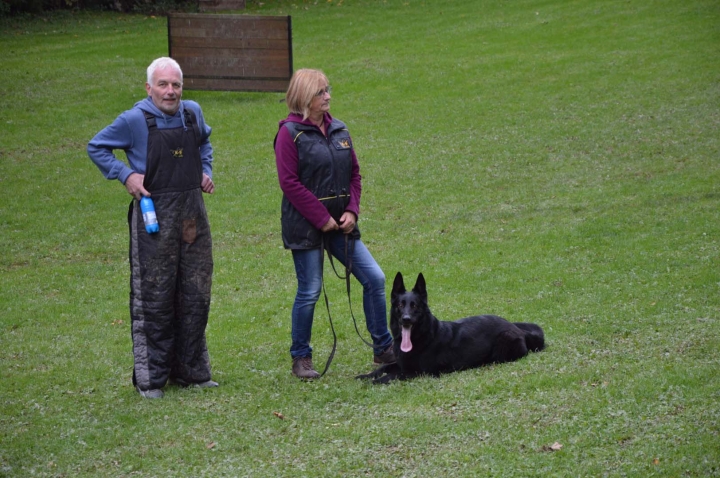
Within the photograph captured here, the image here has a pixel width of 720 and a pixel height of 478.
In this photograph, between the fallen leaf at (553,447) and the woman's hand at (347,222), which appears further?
the woman's hand at (347,222)

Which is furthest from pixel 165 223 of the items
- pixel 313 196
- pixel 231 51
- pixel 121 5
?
pixel 121 5

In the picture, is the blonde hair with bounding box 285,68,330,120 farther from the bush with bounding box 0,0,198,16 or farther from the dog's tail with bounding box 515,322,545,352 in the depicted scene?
the bush with bounding box 0,0,198,16

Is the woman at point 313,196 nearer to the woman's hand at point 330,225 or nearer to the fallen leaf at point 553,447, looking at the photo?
the woman's hand at point 330,225

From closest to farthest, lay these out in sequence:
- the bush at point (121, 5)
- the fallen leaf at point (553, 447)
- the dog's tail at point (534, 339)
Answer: the fallen leaf at point (553, 447), the dog's tail at point (534, 339), the bush at point (121, 5)

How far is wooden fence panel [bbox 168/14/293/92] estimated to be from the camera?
69.8 feet

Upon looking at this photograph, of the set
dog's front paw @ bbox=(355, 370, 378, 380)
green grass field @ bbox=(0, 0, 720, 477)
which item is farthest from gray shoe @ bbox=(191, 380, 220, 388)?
dog's front paw @ bbox=(355, 370, 378, 380)

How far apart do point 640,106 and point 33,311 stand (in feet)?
44.8

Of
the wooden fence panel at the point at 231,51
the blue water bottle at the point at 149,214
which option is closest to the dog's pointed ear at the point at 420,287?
the blue water bottle at the point at 149,214

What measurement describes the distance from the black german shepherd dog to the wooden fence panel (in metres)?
14.9

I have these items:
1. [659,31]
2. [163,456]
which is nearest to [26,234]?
[163,456]

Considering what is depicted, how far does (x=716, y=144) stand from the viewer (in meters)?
16.2

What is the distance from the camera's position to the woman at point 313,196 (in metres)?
7.12

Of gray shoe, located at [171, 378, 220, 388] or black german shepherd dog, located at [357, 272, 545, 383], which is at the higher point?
black german shepherd dog, located at [357, 272, 545, 383]

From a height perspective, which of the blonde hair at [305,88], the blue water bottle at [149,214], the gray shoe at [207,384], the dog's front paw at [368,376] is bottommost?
the gray shoe at [207,384]
